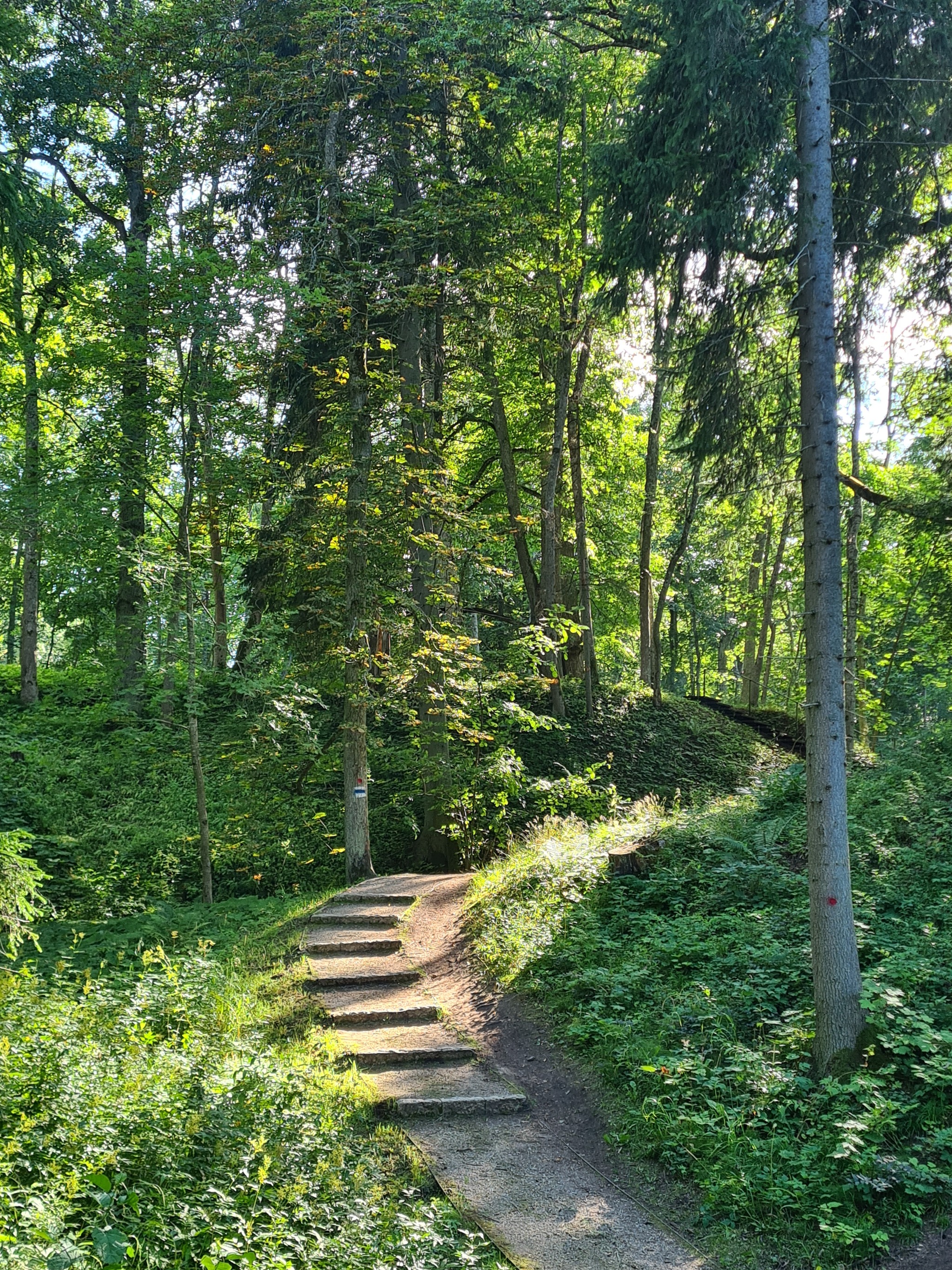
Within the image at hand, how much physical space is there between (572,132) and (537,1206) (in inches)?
726

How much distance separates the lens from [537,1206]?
4938 millimetres

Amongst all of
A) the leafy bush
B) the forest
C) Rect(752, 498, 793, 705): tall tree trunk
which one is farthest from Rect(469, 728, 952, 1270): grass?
Rect(752, 498, 793, 705): tall tree trunk

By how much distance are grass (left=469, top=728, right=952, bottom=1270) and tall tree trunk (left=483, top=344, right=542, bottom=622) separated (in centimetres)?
784

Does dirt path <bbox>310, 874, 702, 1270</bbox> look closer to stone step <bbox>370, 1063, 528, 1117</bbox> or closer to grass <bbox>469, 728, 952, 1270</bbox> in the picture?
stone step <bbox>370, 1063, 528, 1117</bbox>

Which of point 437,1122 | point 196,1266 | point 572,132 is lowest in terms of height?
point 437,1122

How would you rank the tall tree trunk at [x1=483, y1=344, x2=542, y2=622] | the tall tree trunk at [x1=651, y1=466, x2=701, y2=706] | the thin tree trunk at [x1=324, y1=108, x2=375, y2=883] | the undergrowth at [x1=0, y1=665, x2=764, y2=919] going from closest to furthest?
the thin tree trunk at [x1=324, y1=108, x2=375, y2=883] < the undergrowth at [x1=0, y1=665, x2=764, y2=919] < the tall tree trunk at [x1=483, y1=344, x2=542, y2=622] < the tall tree trunk at [x1=651, y1=466, x2=701, y2=706]

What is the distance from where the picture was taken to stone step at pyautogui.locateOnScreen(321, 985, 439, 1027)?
24.5 feet

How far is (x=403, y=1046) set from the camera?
695 centimetres

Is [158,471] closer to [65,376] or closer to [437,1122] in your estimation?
[65,376]

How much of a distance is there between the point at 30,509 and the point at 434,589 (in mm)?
7158

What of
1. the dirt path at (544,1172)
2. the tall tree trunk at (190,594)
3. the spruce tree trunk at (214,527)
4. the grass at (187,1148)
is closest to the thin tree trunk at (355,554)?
the spruce tree trunk at (214,527)

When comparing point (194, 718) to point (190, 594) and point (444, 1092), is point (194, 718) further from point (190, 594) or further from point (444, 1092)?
point (444, 1092)

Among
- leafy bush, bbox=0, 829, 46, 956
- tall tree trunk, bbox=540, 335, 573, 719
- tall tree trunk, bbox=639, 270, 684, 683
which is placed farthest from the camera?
tall tree trunk, bbox=639, 270, 684, 683

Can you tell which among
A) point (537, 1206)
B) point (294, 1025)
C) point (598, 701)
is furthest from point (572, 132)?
point (537, 1206)
